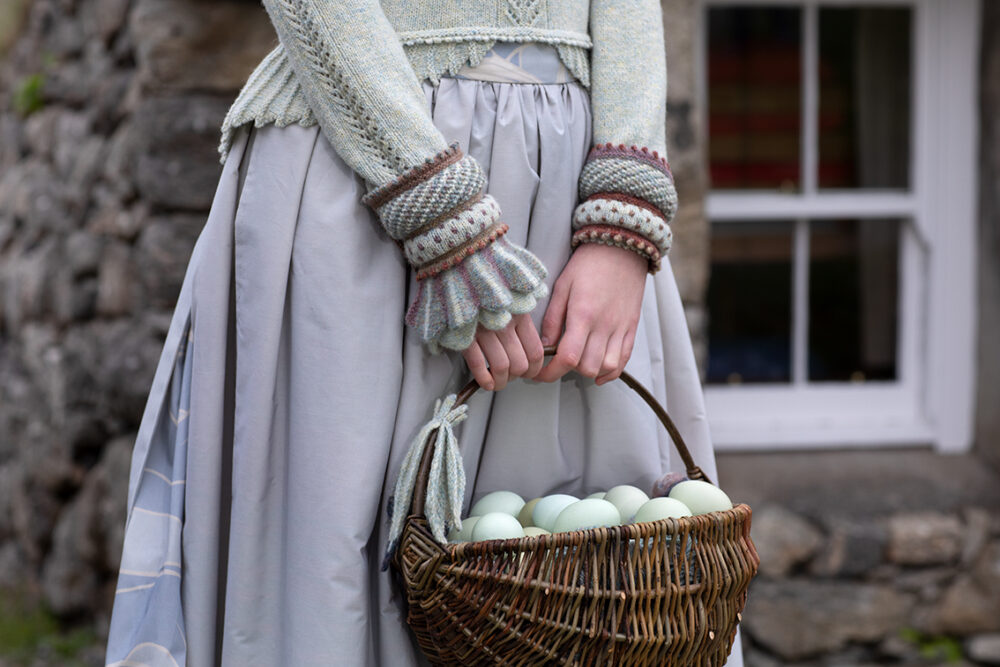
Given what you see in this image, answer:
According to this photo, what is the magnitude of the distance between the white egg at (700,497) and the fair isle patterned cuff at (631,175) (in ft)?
0.97

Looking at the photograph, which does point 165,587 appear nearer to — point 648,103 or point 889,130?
point 648,103

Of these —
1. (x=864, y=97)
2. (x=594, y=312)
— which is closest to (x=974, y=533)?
(x=864, y=97)

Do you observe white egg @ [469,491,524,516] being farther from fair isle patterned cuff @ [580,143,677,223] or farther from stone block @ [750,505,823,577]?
stone block @ [750,505,823,577]

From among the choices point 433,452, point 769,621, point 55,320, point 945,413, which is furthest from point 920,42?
point 55,320

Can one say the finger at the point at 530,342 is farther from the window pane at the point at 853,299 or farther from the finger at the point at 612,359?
the window pane at the point at 853,299

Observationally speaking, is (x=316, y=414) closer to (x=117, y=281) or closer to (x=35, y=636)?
(x=117, y=281)

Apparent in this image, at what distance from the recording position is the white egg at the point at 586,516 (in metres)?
0.95

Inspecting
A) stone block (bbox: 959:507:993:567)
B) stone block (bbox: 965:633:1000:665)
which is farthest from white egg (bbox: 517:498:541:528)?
stone block (bbox: 965:633:1000:665)

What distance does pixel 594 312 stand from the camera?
1.02 m

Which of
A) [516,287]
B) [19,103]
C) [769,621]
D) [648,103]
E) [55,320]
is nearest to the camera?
[516,287]

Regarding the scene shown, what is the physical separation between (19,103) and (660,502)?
9.86ft

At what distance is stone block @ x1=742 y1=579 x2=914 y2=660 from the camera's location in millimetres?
2352

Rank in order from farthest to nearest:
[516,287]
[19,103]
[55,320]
→ [19,103], [55,320], [516,287]

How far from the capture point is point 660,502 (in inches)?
38.3
